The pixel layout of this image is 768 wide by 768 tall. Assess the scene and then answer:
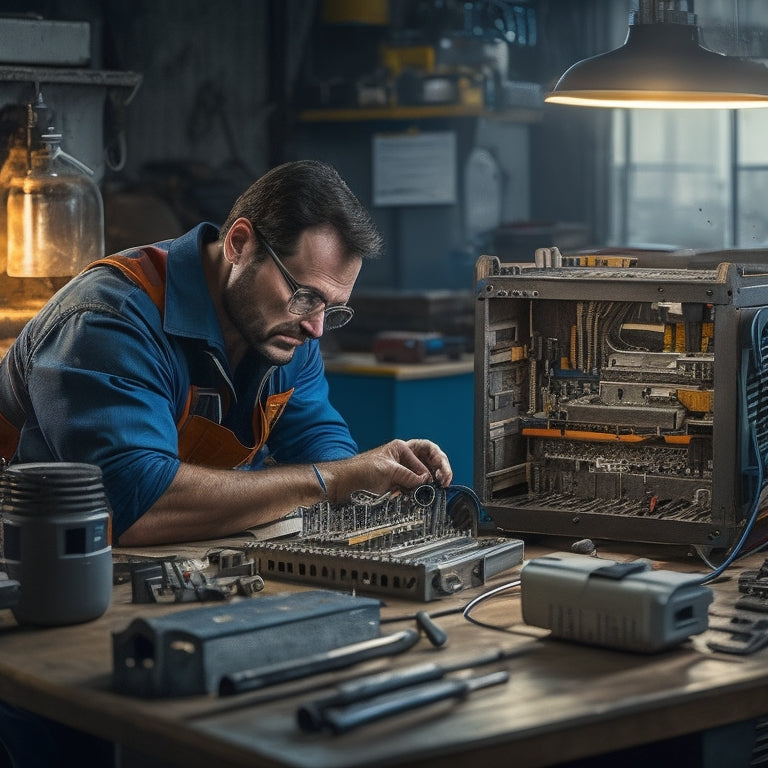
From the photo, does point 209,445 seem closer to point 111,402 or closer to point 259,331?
point 259,331

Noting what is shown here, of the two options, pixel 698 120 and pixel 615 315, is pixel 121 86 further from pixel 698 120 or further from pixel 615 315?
pixel 698 120

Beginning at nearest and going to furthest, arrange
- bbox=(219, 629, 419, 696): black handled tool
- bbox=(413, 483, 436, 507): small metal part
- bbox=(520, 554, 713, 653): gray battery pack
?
bbox=(219, 629, 419, 696): black handled tool → bbox=(520, 554, 713, 653): gray battery pack → bbox=(413, 483, 436, 507): small metal part

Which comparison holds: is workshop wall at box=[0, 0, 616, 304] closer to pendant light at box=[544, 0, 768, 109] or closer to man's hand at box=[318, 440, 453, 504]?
pendant light at box=[544, 0, 768, 109]

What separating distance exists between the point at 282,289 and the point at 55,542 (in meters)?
0.97

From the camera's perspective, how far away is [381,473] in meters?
2.62

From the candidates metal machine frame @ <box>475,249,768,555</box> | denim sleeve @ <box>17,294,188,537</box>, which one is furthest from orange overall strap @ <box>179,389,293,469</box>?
metal machine frame @ <box>475,249,768,555</box>

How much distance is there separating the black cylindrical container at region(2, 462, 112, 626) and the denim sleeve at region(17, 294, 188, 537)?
0.47 m

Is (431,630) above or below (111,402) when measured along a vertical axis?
below

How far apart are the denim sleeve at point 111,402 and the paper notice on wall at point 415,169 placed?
12.2 feet

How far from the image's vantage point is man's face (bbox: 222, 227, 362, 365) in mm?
2730

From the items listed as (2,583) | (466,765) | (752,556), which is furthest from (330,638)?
(752,556)

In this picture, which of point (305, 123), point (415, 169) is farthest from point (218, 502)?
point (305, 123)

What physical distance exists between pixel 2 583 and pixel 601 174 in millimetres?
4977

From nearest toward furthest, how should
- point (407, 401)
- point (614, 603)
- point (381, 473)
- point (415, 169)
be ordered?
point (614, 603)
point (381, 473)
point (407, 401)
point (415, 169)
